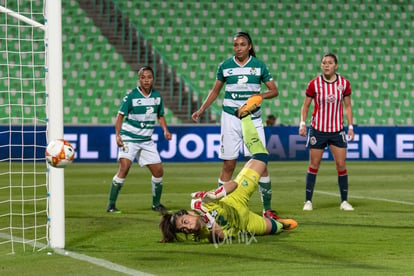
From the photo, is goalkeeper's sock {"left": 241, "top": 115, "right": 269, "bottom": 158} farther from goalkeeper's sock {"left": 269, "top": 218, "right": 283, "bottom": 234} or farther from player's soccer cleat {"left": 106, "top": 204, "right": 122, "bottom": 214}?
player's soccer cleat {"left": 106, "top": 204, "right": 122, "bottom": 214}

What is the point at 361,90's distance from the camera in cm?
2761

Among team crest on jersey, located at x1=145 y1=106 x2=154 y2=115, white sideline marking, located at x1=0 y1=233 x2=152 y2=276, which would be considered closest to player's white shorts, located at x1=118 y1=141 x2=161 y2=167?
team crest on jersey, located at x1=145 y1=106 x2=154 y2=115

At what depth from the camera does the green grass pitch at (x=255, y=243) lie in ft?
21.5

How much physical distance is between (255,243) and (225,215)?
1.21ft

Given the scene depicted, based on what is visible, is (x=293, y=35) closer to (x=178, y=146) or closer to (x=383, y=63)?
(x=383, y=63)

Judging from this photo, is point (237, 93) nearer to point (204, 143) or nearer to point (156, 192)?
point (156, 192)

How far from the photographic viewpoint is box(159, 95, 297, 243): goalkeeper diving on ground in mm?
7641

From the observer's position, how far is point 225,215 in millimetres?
7863

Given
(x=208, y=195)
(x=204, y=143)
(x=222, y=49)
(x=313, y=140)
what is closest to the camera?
(x=208, y=195)

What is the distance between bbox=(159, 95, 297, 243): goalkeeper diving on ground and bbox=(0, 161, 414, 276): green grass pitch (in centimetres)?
12

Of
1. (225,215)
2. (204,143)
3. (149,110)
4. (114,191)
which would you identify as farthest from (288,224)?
(204,143)

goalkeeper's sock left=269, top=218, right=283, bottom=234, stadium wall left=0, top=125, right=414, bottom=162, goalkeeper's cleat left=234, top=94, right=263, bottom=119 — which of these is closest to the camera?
goalkeeper's sock left=269, top=218, right=283, bottom=234

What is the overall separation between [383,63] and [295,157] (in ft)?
22.2

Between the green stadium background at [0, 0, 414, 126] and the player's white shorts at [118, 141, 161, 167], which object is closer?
the player's white shorts at [118, 141, 161, 167]
